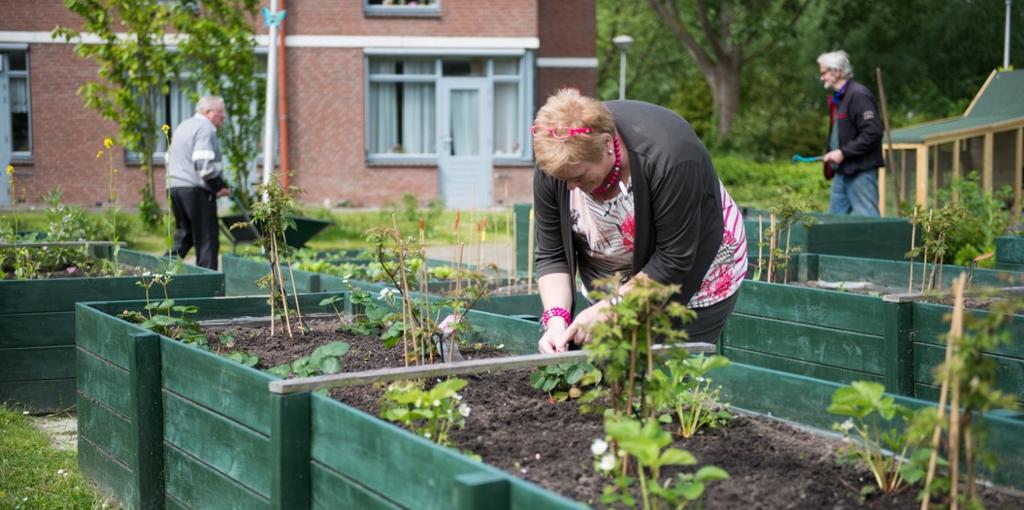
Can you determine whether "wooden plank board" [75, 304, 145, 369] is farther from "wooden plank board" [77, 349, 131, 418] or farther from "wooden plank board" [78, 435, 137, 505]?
"wooden plank board" [78, 435, 137, 505]

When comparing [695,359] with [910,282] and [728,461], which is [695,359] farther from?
[910,282]

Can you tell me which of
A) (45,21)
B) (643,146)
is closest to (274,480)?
(643,146)

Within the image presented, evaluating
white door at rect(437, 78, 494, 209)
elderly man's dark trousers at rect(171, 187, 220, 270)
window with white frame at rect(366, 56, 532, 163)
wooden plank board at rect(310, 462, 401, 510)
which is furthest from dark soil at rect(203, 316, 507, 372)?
window with white frame at rect(366, 56, 532, 163)

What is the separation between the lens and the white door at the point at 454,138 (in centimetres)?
2319

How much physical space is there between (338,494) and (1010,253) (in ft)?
16.8

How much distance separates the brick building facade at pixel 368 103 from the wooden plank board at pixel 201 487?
17667mm

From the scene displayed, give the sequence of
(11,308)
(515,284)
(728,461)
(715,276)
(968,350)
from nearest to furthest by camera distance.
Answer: (968,350), (728,461), (715,276), (11,308), (515,284)

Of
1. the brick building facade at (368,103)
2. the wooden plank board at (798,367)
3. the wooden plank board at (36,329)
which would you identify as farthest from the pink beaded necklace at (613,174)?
the brick building facade at (368,103)

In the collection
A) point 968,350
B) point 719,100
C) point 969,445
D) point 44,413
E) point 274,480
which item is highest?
point 719,100

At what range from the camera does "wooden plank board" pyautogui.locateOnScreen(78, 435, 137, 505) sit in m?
4.44

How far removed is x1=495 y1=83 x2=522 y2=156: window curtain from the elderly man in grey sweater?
13524 millimetres

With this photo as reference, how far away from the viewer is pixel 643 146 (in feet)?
12.0

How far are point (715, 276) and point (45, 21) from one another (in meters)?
20.1

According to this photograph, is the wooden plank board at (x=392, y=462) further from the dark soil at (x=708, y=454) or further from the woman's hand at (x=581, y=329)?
the woman's hand at (x=581, y=329)
